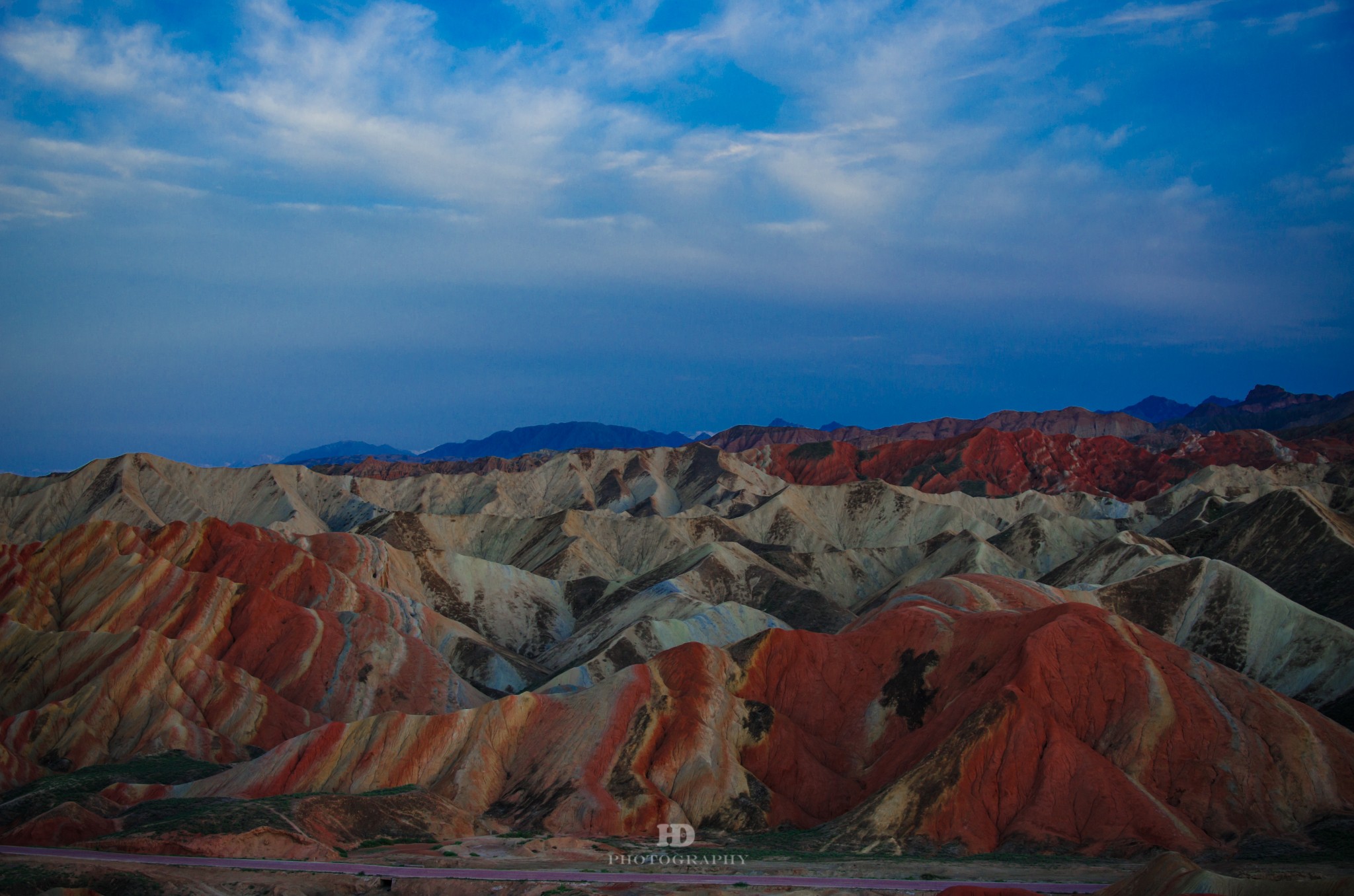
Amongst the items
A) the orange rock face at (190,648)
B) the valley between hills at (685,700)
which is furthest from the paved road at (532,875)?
the orange rock face at (190,648)

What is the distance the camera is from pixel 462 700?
74.0 metres

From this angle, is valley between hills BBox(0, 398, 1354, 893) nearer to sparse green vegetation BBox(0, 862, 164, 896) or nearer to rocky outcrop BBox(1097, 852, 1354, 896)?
rocky outcrop BBox(1097, 852, 1354, 896)

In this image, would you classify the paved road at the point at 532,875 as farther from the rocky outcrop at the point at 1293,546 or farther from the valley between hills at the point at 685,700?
the rocky outcrop at the point at 1293,546

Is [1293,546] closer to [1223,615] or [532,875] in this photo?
[1223,615]

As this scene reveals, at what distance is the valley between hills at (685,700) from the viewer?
154 ft

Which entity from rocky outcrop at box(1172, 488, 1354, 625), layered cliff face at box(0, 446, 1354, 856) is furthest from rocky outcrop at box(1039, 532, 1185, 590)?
rocky outcrop at box(1172, 488, 1354, 625)

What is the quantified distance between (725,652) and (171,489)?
105165mm

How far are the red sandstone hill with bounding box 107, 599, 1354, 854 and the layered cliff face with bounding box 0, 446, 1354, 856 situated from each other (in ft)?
0.47

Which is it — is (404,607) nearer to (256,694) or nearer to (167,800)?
(256,694)

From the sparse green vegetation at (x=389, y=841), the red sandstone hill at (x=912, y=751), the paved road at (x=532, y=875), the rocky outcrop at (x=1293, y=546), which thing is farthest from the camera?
the rocky outcrop at (x=1293, y=546)

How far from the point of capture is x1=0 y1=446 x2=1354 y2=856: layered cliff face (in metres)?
48.6

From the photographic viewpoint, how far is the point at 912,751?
5362cm

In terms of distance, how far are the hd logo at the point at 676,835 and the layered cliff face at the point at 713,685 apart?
0.88m

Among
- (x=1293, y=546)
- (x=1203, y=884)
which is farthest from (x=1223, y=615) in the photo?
(x=1203, y=884)
